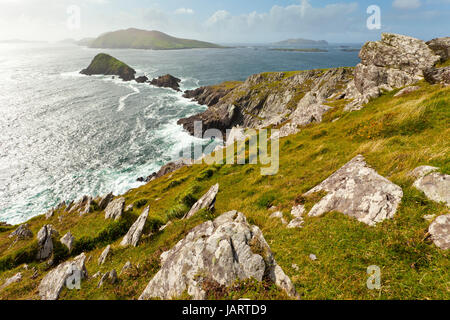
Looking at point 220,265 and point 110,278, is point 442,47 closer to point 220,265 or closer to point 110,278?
point 220,265

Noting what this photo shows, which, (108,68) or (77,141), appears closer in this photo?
(77,141)

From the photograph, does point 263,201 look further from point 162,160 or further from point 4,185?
point 4,185

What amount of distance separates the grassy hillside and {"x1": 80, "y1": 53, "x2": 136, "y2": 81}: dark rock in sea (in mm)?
183229

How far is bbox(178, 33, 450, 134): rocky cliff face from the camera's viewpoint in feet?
103

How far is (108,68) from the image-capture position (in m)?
177

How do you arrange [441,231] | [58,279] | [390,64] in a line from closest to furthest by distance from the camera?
1. [441,231]
2. [58,279]
3. [390,64]

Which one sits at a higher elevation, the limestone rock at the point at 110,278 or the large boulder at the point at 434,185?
the large boulder at the point at 434,185

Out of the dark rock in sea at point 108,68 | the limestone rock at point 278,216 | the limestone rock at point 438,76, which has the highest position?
the dark rock in sea at point 108,68

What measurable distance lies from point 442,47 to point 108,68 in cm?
21286

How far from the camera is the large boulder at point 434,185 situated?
6.99m

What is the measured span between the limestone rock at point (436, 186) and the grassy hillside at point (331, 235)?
0.76 ft

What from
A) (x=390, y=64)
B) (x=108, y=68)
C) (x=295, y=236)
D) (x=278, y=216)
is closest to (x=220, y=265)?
(x=295, y=236)

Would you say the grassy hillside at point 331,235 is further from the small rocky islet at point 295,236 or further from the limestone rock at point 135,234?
the limestone rock at point 135,234

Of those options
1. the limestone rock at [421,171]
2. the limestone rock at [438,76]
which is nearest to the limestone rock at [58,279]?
the limestone rock at [421,171]
